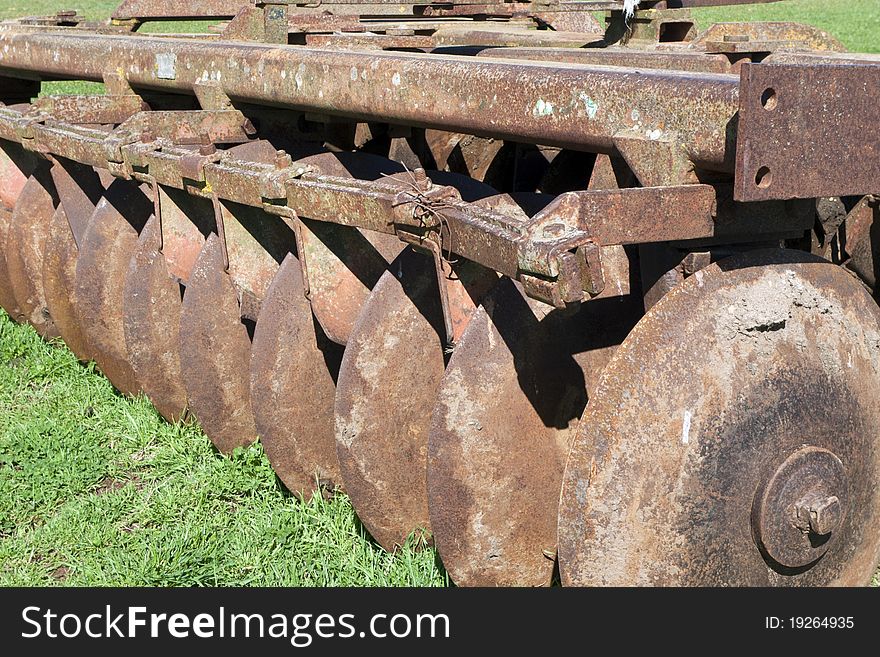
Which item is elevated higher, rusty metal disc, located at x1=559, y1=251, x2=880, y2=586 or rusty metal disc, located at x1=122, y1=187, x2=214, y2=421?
rusty metal disc, located at x1=559, y1=251, x2=880, y2=586

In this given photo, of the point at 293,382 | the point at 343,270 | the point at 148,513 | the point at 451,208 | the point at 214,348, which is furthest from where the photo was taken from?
the point at 214,348

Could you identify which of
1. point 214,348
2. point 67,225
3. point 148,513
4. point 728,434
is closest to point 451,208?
point 728,434

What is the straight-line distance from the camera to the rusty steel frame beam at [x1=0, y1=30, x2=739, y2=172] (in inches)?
70.6

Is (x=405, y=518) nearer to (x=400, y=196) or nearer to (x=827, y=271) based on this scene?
(x=400, y=196)

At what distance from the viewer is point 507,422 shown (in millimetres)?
2107

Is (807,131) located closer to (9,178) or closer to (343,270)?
(343,270)

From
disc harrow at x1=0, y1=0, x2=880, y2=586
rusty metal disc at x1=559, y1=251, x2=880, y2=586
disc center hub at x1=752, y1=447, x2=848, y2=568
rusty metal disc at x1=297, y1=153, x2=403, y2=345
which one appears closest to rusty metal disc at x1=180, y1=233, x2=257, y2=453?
disc harrow at x1=0, y1=0, x2=880, y2=586

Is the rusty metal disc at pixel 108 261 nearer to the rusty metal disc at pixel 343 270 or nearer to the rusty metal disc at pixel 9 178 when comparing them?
the rusty metal disc at pixel 9 178

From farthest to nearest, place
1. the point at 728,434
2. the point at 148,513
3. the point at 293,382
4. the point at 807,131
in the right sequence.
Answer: the point at 148,513
the point at 293,382
the point at 728,434
the point at 807,131

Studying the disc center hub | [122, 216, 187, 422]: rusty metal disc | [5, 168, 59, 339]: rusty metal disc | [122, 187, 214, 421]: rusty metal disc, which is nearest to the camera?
the disc center hub

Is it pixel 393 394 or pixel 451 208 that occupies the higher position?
pixel 451 208

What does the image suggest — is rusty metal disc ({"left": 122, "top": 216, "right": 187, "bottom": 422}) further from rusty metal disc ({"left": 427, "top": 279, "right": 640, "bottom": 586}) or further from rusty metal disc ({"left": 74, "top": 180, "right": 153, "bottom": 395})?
rusty metal disc ({"left": 427, "top": 279, "right": 640, "bottom": 586})

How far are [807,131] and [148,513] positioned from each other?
2.16m

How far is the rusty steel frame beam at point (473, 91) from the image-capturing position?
1.79 meters
